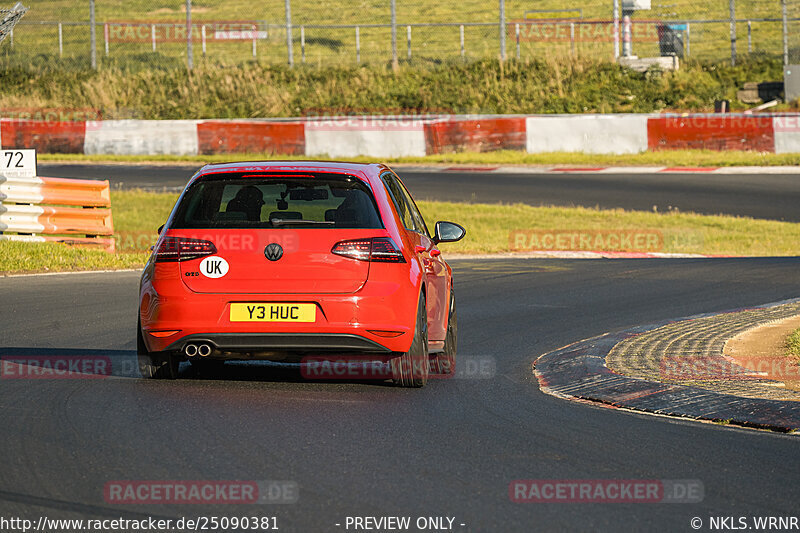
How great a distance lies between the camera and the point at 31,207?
57.5 feet

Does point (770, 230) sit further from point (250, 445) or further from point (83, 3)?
point (83, 3)

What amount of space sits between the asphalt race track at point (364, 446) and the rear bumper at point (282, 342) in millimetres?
305

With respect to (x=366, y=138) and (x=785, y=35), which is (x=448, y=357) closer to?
(x=366, y=138)

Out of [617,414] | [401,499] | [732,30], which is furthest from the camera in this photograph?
[732,30]

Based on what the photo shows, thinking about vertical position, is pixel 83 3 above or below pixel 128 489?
above

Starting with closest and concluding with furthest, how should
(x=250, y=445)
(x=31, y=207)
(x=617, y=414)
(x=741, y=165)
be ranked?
1. (x=250, y=445)
2. (x=617, y=414)
3. (x=31, y=207)
4. (x=741, y=165)

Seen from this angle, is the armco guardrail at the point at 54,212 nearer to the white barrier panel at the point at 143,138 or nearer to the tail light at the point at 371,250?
the tail light at the point at 371,250

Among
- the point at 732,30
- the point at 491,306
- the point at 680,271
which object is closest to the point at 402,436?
the point at 491,306

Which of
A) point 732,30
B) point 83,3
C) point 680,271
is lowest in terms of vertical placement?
point 680,271

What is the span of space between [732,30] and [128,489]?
35760 millimetres

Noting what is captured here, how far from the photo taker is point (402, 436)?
6.86 meters

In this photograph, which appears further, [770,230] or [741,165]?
[741,165]

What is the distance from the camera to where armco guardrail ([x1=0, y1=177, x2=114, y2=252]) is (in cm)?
1738

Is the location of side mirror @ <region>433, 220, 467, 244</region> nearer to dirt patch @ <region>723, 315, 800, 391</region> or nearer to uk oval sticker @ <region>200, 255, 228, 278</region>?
uk oval sticker @ <region>200, 255, 228, 278</region>
